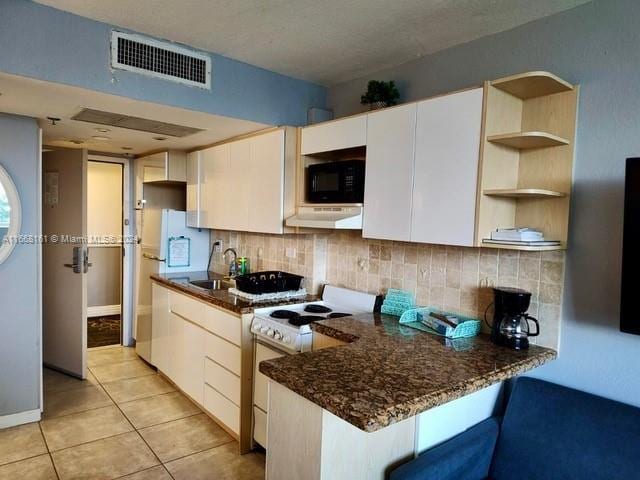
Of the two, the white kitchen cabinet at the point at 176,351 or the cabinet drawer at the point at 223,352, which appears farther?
the white kitchen cabinet at the point at 176,351

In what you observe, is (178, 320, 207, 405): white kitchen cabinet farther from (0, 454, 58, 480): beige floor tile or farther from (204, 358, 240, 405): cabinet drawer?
(0, 454, 58, 480): beige floor tile

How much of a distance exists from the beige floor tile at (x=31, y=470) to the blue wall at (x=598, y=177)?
272cm

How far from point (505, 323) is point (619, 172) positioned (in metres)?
0.79

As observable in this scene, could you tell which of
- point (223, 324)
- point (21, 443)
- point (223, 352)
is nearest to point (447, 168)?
point (223, 324)

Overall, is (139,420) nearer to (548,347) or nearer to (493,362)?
(493,362)

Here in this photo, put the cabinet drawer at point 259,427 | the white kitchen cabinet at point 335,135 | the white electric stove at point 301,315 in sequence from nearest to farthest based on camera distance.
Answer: the white electric stove at point 301,315 → the white kitchen cabinet at point 335,135 → the cabinet drawer at point 259,427

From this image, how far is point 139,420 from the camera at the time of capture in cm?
301

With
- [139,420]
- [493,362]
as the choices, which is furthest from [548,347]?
[139,420]

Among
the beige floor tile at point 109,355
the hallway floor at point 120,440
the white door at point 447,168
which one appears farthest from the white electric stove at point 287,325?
the beige floor tile at point 109,355

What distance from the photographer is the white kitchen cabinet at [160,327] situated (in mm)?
3574

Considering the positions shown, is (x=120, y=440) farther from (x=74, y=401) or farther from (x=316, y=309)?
(x=316, y=309)

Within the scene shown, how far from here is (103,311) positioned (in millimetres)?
5754

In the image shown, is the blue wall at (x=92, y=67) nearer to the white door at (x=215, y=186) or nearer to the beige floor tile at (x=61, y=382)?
the white door at (x=215, y=186)

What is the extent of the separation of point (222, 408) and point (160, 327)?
121 cm
